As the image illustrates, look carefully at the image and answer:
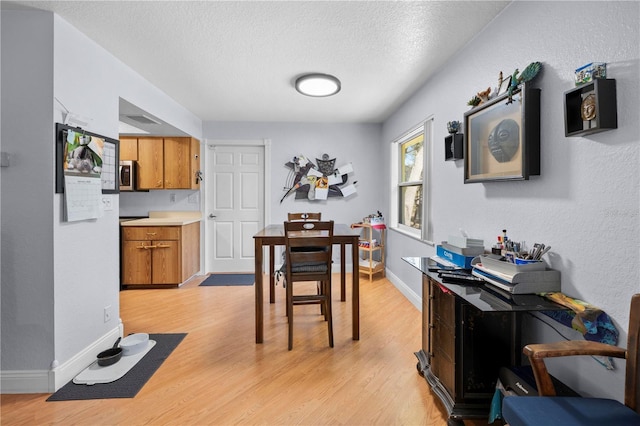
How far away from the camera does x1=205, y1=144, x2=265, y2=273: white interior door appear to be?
450cm

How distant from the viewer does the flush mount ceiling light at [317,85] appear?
2775 millimetres

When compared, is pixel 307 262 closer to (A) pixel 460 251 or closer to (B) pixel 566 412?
(A) pixel 460 251

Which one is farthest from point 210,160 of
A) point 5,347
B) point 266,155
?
point 5,347

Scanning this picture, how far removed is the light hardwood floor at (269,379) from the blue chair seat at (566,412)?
0.67 meters

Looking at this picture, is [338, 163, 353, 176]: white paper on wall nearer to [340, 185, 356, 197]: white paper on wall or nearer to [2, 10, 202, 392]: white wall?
[340, 185, 356, 197]: white paper on wall

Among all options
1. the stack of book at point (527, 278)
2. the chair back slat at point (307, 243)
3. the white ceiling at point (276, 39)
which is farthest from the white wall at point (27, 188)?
the stack of book at point (527, 278)

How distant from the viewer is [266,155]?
14.7 feet

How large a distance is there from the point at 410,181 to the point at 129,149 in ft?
12.5

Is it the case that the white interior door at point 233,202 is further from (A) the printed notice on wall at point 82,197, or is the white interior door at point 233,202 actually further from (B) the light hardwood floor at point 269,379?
(A) the printed notice on wall at point 82,197

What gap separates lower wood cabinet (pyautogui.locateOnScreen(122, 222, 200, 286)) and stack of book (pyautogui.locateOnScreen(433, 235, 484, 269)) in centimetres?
318

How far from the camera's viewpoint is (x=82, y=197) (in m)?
2.01

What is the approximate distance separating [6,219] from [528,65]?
3.20m

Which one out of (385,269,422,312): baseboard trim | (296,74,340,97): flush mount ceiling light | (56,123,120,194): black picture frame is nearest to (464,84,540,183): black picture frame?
(296,74,340,97): flush mount ceiling light

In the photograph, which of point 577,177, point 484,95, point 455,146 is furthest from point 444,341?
point 484,95
